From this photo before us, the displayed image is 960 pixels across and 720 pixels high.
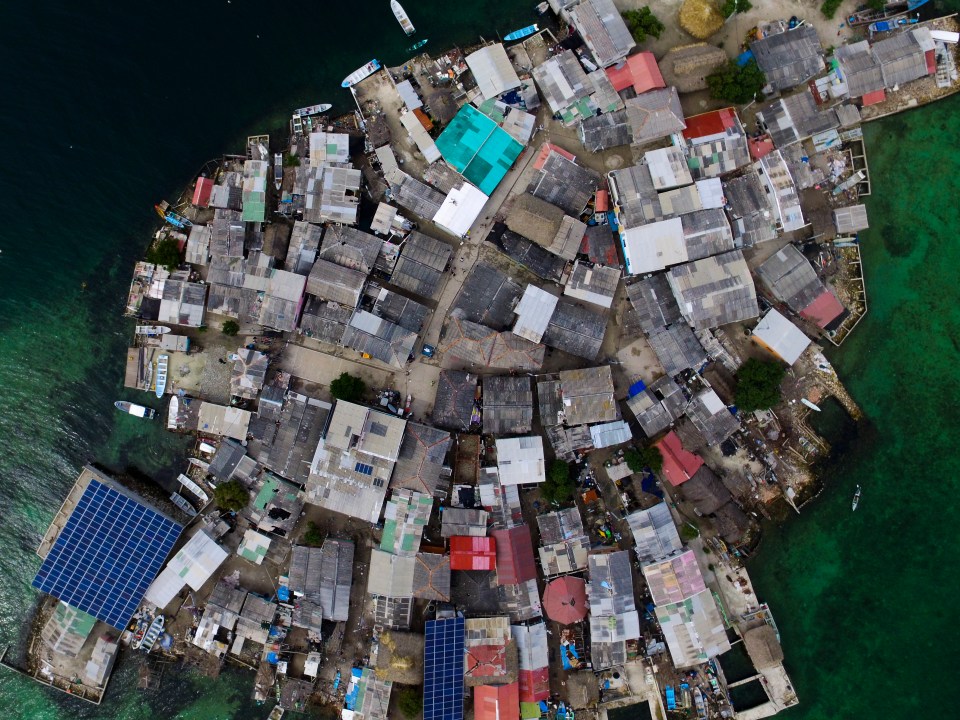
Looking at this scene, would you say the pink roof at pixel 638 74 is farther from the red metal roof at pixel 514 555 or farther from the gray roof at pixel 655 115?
the red metal roof at pixel 514 555

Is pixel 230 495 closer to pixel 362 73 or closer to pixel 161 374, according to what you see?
pixel 161 374

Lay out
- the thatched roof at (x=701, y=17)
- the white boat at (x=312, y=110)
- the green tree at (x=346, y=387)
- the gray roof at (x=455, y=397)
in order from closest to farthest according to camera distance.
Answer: the green tree at (x=346, y=387)
the gray roof at (x=455, y=397)
the thatched roof at (x=701, y=17)
the white boat at (x=312, y=110)

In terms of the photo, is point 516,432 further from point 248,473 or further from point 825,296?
point 825,296

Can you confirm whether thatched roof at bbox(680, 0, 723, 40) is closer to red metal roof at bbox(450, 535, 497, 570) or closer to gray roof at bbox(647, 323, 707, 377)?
gray roof at bbox(647, 323, 707, 377)

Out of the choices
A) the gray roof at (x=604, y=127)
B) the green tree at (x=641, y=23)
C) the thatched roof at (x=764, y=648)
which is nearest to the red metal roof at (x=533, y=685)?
the thatched roof at (x=764, y=648)

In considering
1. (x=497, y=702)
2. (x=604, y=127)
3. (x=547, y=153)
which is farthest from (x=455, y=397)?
(x=604, y=127)

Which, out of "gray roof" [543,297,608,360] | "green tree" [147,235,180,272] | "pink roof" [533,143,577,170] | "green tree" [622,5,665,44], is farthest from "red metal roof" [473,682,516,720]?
"green tree" [622,5,665,44]
